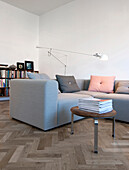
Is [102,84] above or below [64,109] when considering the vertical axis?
above

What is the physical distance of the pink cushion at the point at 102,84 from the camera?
10.6ft

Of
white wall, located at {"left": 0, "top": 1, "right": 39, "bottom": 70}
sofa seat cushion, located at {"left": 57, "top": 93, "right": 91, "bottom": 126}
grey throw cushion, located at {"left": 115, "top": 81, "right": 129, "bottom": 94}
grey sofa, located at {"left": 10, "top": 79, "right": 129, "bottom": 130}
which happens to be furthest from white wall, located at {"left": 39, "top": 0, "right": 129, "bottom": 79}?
sofa seat cushion, located at {"left": 57, "top": 93, "right": 91, "bottom": 126}

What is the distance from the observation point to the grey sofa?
1960 millimetres

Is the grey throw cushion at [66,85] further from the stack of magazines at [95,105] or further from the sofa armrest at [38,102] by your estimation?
the stack of magazines at [95,105]

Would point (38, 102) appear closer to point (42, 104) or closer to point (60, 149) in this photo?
point (42, 104)

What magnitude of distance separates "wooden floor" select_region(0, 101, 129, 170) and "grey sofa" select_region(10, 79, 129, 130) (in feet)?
0.45

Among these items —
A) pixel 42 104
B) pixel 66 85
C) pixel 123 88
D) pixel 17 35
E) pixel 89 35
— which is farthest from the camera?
pixel 17 35

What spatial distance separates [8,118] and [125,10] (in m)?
3.48

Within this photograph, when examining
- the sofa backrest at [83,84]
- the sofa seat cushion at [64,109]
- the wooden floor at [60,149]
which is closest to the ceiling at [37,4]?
the sofa backrest at [83,84]

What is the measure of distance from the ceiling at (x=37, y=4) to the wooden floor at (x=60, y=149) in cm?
413

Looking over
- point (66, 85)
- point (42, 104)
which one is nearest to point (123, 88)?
point (66, 85)

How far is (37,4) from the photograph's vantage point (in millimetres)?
4934

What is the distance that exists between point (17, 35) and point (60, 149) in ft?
15.0

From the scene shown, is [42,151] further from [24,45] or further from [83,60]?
[24,45]
